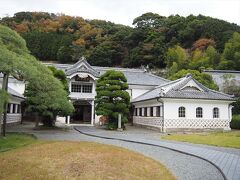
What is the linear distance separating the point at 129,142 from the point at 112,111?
8.94m

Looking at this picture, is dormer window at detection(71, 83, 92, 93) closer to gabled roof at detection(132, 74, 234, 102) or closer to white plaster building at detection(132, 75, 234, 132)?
white plaster building at detection(132, 75, 234, 132)

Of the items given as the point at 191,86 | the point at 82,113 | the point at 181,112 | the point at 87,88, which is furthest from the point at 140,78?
the point at 181,112

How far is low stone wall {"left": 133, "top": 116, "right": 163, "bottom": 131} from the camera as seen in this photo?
23.0 m

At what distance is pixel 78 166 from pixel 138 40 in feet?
183

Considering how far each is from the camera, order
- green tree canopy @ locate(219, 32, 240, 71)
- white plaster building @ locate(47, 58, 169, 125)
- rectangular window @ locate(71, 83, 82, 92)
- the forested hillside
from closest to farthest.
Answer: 1. white plaster building @ locate(47, 58, 169, 125)
2. rectangular window @ locate(71, 83, 82, 92)
3. green tree canopy @ locate(219, 32, 240, 71)
4. the forested hillside

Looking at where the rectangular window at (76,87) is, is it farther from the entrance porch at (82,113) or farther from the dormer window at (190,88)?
the dormer window at (190,88)

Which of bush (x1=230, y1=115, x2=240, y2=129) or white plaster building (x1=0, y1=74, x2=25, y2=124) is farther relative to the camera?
bush (x1=230, y1=115, x2=240, y2=129)

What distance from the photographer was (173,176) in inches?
293

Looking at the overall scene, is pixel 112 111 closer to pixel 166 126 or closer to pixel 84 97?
pixel 166 126

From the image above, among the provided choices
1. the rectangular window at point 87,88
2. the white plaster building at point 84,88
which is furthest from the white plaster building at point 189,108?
the rectangular window at point 87,88

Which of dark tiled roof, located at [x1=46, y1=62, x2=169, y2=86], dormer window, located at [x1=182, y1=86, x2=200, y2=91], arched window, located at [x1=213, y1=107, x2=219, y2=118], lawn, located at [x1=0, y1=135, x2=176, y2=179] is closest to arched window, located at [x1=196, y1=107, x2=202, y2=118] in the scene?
arched window, located at [x1=213, y1=107, x2=219, y2=118]

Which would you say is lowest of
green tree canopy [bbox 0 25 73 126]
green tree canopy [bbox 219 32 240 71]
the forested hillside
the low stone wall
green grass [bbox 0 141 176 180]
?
green grass [bbox 0 141 176 180]

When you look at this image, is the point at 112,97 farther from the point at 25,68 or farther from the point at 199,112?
the point at 25,68

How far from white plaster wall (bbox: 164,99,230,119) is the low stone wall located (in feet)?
3.45
